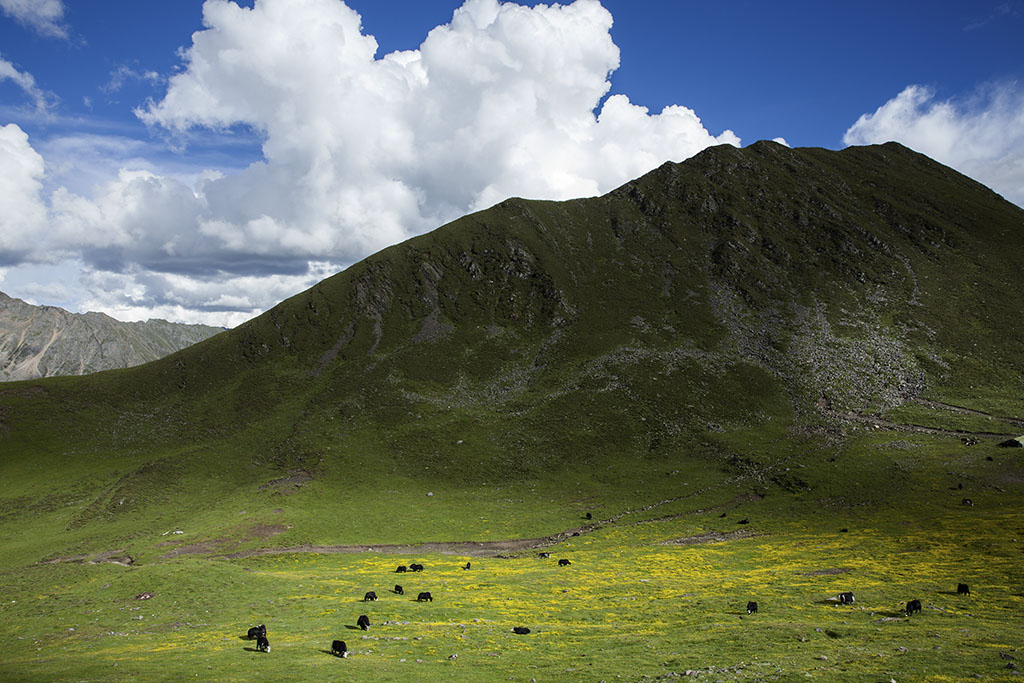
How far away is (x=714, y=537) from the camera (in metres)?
75.5

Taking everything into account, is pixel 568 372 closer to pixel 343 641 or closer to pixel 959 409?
pixel 959 409

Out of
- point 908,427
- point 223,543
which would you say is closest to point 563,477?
point 223,543

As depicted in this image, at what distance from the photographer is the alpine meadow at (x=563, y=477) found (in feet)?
102

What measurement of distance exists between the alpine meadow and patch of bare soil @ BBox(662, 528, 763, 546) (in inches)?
49.3

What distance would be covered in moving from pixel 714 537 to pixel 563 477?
38.5m

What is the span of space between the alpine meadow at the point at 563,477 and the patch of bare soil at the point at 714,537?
4.10ft

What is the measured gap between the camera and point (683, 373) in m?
145

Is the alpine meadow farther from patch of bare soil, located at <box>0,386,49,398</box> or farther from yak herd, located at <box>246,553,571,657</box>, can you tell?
patch of bare soil, located at <box>0,386,49,398</box>

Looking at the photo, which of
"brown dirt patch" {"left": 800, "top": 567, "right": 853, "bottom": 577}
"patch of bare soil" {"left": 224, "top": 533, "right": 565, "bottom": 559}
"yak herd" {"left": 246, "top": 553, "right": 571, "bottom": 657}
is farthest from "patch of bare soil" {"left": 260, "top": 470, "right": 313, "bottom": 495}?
"brown dirt patch" {"left": 800, "top": 567, "right": 853, "bottom": 577}

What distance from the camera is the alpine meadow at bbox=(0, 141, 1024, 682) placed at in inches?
1230

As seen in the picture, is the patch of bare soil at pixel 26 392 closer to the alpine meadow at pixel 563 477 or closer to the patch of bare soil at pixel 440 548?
the alpine meadow at pixel 563 477

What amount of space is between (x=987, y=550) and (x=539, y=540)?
173 ft

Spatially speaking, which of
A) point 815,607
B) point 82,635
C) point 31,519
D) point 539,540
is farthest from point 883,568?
point 31,519

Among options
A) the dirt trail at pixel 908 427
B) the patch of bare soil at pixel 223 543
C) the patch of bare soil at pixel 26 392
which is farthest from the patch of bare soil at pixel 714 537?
the patch of bare soil at pixel 26 392
